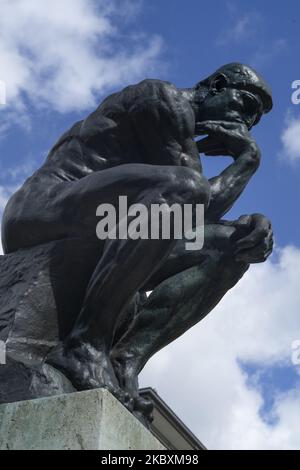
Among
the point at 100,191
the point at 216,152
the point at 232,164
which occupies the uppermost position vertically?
the point at 216,152

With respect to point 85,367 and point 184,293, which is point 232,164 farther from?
point 85,367

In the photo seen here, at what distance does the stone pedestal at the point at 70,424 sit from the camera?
3.07 meters

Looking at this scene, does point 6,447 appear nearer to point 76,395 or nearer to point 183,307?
point 76,395

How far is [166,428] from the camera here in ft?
71.3

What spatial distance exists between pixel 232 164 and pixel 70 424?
99.5 inches

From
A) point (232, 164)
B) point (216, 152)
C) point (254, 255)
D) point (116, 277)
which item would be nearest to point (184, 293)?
point (254, 255)

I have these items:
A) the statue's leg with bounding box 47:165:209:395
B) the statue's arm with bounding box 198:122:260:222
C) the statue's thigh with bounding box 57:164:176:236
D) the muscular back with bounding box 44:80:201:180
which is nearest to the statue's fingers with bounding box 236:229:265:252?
the statue's arm with bounding box 198:122:260:222

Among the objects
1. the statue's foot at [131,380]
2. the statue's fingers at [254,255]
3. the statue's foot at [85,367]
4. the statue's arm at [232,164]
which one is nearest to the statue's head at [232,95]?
the statue's arm at [232,164]

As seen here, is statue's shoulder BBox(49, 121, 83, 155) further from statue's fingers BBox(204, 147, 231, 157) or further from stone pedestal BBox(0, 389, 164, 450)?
stone pedestal BBox(0, 389, 164, 450)

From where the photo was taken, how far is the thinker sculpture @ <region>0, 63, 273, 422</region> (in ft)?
12.8

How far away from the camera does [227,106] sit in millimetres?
5203

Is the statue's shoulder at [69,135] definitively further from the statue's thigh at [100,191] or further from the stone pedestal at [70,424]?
the stone pedestal at [70,424]

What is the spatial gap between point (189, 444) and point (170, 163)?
18806 mm

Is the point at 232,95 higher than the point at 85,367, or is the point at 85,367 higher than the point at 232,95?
the point at 232,95
